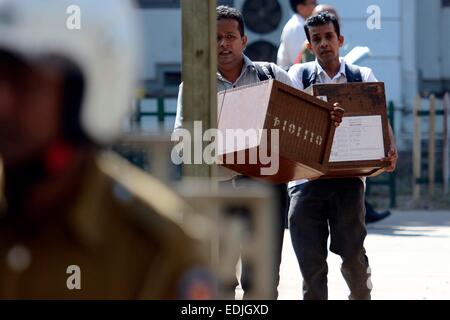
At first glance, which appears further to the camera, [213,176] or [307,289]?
[307,289]

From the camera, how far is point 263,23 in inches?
631

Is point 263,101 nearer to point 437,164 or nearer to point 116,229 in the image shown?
point 116,229

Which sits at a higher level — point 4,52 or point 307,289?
point 4,52

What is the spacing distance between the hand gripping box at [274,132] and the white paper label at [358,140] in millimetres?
263

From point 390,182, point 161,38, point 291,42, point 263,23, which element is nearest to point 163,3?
point 161,38

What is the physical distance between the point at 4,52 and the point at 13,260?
0.91 ft

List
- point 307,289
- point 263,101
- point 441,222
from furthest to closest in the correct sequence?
point 441,222, point 307,289, point 263,101

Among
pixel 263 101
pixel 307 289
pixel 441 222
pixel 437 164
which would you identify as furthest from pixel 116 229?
pixel 437 164

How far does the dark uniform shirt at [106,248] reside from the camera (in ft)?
5.43

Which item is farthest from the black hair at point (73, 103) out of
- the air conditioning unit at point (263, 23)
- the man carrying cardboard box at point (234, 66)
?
the air conditioning unit at point (263, 23)

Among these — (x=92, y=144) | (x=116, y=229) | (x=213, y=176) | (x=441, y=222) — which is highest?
(x=92, y=144)

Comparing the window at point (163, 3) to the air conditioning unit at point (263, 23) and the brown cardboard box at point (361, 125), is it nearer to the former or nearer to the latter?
the air conditioning unit at point (263, 23)

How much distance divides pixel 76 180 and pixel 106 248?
3.9 inches
